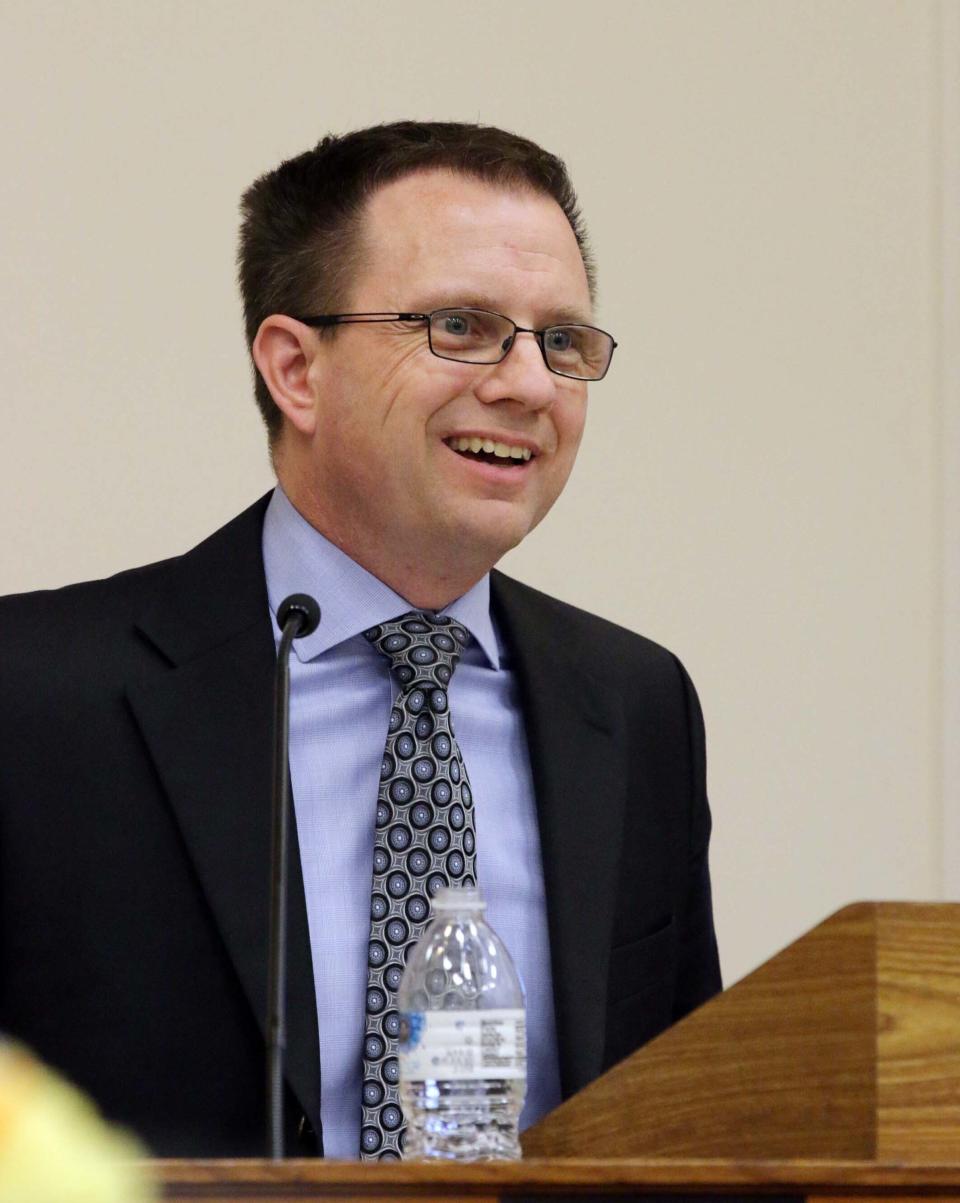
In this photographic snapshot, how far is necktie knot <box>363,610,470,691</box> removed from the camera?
2.16m

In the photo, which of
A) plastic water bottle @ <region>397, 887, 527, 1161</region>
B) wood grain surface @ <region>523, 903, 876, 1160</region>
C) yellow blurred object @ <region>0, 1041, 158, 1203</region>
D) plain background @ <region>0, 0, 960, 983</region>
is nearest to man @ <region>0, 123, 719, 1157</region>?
plastic water bottle @ <region>397, 887, 527, 1161</region>

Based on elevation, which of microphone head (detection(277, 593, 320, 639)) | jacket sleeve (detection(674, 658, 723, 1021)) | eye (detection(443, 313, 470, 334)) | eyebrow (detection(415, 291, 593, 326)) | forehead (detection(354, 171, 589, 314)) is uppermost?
forehead (detection(354, 171, 589, 314))

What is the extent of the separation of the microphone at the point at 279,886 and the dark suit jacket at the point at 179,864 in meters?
0.51

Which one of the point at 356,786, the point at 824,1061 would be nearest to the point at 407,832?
the point at 356,786

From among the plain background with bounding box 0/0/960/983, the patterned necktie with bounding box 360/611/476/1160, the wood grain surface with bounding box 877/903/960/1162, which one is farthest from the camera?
the plain background with bounding box 0/0/960/983

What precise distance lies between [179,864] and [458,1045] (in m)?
0.73

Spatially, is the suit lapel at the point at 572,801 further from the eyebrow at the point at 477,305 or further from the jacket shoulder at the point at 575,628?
the eyebrow at the point at 477,305

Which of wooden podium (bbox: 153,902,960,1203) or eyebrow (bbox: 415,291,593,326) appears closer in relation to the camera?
wooden podium (bbox: 153,902,960,1203)

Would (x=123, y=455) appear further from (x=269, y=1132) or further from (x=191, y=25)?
(x=269, y=1132)

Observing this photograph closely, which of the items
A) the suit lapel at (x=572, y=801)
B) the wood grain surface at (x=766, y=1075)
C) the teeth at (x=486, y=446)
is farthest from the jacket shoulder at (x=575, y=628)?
the wood grain surface at (x=766, y=1075)

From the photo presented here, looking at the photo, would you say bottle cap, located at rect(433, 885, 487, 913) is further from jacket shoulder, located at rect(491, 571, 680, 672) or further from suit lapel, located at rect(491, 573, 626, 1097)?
jacket shoulder, located at rect(491, 571, 680, 672)

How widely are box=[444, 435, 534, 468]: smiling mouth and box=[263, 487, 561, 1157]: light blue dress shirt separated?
0.59 ft

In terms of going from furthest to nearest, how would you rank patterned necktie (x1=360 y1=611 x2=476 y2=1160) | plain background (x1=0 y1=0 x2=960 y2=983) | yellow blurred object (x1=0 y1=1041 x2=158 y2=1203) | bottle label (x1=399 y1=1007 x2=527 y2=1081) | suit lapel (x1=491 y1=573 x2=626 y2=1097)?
plain background (x1=0 y1=0 x2=960 y2=983), suit lapel (x1=491 y1=573 x2=626 y2=1097), patterned necktie (x1=360 y1=611 x2=476 y2=1160), bottle label (x1=399 y1=1007 x2=527 y2=1081), yellow blurred object (x1=0 y1=1041 x2=158 y2=1203)

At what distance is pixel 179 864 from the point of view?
6.61 ft
